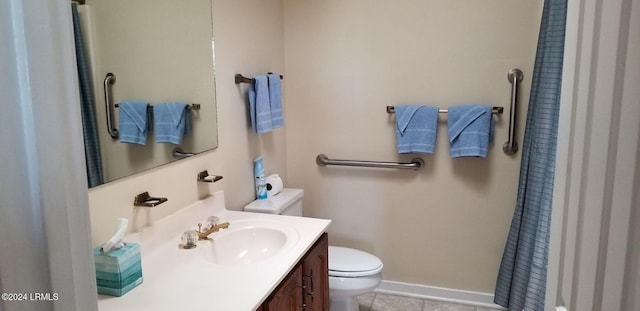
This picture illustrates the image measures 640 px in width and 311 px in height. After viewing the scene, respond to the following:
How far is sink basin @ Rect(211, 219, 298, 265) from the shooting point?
1788 millimetres

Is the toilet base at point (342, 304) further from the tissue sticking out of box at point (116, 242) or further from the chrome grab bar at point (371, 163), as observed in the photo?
the tissue sticking out of box at point (116, 242)

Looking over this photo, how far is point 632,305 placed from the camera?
0.61 metres

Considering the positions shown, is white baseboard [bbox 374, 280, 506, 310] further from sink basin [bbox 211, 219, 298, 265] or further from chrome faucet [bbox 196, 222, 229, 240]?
chrome faucet [bbox 196, 222, 229, 240]

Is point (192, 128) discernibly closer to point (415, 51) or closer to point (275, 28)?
point (275, 28)

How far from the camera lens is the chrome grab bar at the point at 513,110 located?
8.03 feet

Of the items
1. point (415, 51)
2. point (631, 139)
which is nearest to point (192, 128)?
point (415, 51)

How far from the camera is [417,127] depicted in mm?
2609

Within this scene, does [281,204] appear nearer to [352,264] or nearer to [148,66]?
[352,264]

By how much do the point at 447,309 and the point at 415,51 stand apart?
158 centimetres

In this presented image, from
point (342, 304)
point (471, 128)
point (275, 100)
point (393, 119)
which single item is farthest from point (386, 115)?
point (342, 304)

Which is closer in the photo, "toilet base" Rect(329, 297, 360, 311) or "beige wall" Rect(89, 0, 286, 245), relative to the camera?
"beige wall" Rect(89, 0, 286, 245)

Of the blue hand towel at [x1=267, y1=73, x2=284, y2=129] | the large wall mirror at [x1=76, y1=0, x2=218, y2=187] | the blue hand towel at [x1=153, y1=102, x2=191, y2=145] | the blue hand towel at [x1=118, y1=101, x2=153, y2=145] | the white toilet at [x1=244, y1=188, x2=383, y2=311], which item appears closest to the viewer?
the large wall mirror at [x1=76, y1=0, x2=218, y2=187]

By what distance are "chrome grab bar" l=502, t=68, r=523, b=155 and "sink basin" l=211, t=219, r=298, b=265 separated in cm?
141

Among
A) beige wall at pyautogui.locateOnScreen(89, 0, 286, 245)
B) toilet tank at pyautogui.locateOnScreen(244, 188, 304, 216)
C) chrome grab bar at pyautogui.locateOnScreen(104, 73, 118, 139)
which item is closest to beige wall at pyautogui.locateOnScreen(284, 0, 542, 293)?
beige wall at pyautogui.locateOnScreen(89, 0, 286, 245)
